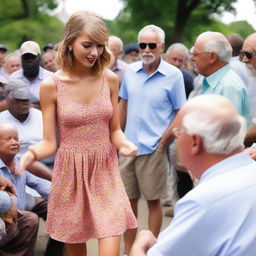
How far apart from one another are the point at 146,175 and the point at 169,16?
34.9 metres

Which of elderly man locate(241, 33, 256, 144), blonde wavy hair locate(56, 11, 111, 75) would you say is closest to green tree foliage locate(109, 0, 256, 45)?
elderly man locate(241, 33, 256, 144)

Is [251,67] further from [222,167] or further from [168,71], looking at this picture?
[222,167]

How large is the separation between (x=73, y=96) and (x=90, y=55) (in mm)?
275

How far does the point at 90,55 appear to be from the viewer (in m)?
4.25

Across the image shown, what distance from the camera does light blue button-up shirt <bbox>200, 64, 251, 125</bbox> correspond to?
5.01m

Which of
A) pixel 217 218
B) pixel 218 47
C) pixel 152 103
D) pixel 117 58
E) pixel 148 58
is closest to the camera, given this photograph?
pixel 217 218

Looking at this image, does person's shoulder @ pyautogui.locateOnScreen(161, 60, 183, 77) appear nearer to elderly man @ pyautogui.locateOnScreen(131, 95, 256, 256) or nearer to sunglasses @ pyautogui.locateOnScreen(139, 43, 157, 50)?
sunglasses @ pyautogui.locateOnScreen(139, 43, 157, 50)

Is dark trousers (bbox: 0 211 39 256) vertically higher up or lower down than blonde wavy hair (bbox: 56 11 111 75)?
lower down

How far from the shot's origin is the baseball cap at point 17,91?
645 cm

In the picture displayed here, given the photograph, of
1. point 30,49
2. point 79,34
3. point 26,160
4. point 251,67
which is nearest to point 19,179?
point 26,160

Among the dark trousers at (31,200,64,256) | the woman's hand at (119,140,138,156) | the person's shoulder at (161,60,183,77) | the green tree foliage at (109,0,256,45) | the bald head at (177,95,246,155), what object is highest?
the bald head at (177,95,246,155)

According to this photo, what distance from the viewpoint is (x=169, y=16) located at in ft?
133

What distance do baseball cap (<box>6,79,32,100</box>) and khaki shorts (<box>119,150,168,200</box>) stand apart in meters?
1.06

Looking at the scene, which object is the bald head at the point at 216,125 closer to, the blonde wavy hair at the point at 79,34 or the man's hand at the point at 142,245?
the man's hand at the point at 142,245
